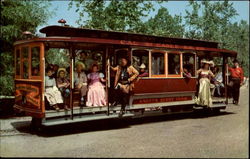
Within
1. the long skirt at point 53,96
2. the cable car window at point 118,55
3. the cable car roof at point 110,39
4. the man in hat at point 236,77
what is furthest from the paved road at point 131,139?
the man in hat at point 236,77

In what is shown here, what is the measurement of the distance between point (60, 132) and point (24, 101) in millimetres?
1327

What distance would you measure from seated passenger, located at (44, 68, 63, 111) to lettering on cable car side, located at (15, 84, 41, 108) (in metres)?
0.29

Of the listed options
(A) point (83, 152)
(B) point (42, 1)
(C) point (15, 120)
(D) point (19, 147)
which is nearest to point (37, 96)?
(D) point (19, 147)

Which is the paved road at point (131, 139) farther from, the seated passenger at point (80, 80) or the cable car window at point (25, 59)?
the cable car window at point (25, 59)

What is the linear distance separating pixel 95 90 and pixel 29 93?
75.6 inches

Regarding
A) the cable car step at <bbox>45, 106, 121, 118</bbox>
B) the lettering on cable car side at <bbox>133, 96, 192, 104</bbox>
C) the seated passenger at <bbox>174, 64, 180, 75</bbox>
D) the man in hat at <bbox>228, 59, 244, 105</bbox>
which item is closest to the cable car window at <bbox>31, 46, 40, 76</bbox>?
the cable car step at <bbox>45, 106, 121, 118</bbox>

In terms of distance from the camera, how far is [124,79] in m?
10.2

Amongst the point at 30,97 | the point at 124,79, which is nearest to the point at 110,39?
the point at 124,79

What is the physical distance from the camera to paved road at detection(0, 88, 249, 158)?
21.1ft

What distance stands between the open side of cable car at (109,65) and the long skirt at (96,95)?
168mm

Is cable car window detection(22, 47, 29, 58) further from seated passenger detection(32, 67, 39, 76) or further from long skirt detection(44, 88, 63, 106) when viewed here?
long skirt detection(44, 88, 63, 106)

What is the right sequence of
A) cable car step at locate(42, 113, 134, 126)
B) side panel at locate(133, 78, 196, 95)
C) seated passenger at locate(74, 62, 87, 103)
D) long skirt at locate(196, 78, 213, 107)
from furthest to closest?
long skirt at locate(196, 78, 213, 107), side panel at locate(133, 78, 196, 95), seated passenger at locate(74, 62, 87, 103), cable car step at locate(42, 113, 134, 126)

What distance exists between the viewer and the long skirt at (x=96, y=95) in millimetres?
9703

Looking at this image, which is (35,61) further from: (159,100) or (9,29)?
(159,100)
